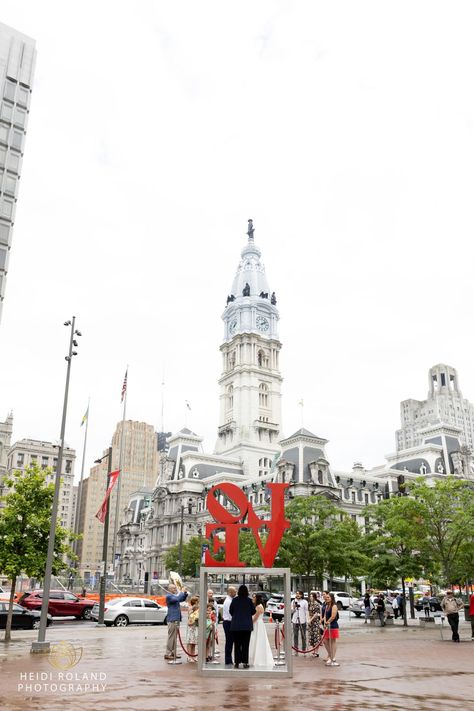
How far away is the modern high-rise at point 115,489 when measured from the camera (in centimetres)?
18012

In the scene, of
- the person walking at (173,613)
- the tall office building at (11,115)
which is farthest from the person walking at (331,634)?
the tall office building at (11,115)

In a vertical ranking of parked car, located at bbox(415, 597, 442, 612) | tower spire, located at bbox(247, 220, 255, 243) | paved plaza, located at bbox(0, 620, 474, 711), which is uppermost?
tower spire, located at bbox(247, 220, 255, 243)

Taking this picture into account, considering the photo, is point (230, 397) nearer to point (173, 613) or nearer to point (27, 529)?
point (27, 529)

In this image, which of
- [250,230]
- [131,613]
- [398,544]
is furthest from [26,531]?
[250,230]

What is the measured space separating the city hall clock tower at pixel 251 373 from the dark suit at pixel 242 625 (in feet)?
364

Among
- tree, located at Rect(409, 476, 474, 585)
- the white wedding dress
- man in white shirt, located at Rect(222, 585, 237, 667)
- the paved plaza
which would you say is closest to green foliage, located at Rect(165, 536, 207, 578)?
tree, located at Rect(409, 476, 474, 585)

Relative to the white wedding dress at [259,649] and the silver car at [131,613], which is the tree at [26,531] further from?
the white wedding dress at [259,649]

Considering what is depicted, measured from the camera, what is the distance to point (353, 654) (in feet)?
74.9

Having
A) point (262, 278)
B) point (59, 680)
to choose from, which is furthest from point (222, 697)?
point (262, 278)

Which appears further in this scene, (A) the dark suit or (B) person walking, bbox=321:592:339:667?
(B) person walking, bbox=321:592:339:667

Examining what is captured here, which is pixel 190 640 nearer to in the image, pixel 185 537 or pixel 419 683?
pixel 419 683

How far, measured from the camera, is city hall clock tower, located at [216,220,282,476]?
134 meters

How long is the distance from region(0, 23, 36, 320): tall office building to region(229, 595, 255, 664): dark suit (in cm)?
5015

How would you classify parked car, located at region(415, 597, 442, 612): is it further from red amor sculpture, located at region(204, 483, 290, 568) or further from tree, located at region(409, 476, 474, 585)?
red amor sculpture, located at region(204, 483, 290, 568)
